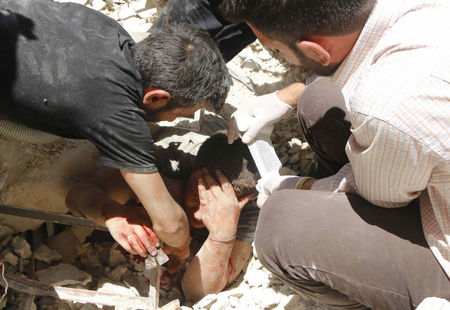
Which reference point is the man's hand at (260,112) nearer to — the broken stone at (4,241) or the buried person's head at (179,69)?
the buried person's head at (179,69)

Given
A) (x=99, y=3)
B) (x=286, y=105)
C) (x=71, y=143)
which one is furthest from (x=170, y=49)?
(x=99, y=3)

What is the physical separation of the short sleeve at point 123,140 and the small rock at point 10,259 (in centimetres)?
81

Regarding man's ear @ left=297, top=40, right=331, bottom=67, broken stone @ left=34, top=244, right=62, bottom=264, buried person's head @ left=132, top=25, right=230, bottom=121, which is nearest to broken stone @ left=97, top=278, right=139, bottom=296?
broken stone @ left=34, top=244, right=62, bottom=264

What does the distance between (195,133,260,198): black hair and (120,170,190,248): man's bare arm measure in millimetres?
336

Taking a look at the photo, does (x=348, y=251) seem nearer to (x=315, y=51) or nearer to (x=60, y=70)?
(x=315, y=51)

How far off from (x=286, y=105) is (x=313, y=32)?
94 cm

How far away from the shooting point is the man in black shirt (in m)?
1.83

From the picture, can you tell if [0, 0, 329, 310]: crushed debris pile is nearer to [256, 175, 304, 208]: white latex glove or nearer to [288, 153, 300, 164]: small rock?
[288, 153, 300, 164]: small rock

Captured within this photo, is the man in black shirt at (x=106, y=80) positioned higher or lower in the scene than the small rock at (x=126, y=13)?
higher

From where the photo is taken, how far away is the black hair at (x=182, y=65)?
6.31ft

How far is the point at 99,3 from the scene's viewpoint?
327 centimetres

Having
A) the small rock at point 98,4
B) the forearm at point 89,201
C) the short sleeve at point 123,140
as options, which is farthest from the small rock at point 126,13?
the short sleeve at point 123,140

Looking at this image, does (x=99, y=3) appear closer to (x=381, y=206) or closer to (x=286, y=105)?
(x=286, y=105)

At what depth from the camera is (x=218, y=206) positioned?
2242 millimetres
